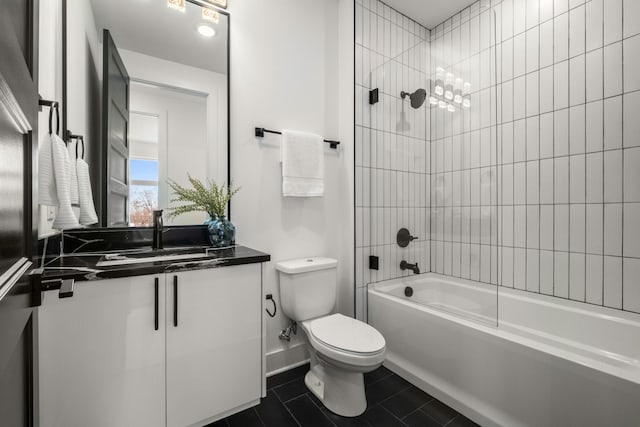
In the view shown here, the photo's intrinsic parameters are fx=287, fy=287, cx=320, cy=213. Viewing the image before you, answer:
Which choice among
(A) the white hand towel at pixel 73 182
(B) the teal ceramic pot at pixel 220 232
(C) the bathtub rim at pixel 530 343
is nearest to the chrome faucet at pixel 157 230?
(B) the teal ceramic pot at pixel 220 232

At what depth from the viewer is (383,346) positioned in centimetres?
140

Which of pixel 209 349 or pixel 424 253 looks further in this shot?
pixel 424 253

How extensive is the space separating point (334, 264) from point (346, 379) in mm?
643

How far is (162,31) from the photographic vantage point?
5.13ft

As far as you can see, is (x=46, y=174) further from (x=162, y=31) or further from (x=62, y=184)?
(x=162, y=31)

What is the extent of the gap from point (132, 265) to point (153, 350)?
0.33 metres

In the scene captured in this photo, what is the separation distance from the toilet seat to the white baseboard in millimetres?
364

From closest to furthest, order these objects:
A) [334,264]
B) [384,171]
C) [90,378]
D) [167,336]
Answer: [90,378] → [167,336] → [334,264] → [384,171]

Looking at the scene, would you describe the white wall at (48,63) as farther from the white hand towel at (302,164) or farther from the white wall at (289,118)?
the white hand towel at (302,164)

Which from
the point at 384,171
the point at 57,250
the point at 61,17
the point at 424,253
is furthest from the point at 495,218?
the point at 61,17

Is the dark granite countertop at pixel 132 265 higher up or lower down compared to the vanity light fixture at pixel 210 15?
lower down

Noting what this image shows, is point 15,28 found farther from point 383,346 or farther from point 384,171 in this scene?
point 384,171

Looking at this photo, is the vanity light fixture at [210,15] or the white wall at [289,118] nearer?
the vanity light fixture at [210,15]

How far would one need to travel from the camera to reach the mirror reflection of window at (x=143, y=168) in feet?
4.93
